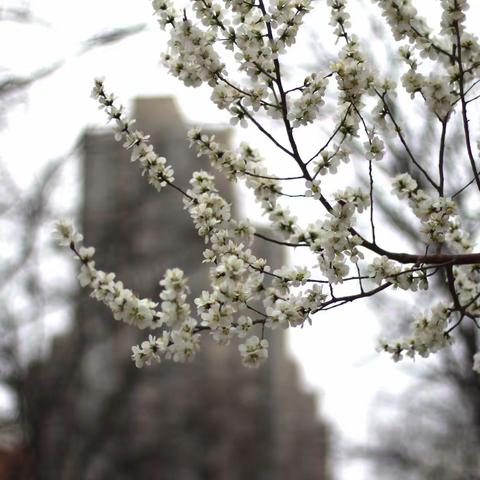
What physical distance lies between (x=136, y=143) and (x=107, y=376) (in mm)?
31159

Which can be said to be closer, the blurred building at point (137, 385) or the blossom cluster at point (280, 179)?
the blossom cluster at point (280, 179)

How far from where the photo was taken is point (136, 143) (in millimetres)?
4152

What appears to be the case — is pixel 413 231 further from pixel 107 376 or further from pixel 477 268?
pixel 107 376

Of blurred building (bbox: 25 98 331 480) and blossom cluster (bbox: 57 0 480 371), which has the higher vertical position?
blurred building (bbox: 25 98 331 480)

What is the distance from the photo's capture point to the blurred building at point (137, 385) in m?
18.7

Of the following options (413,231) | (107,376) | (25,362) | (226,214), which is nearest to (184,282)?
(226,214)

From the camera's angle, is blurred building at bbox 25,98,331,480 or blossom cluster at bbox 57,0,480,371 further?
blurred building at bbox 25,98,331,480

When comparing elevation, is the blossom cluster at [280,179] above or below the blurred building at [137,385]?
below

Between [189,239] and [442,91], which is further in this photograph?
[189,239]

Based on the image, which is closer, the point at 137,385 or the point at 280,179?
the point at 280,179

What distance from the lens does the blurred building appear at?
1872 centimetres

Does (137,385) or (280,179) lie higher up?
(137,385)

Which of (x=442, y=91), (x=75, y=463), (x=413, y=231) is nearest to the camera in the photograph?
(x=442, y=91)

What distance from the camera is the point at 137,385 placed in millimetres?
20422
